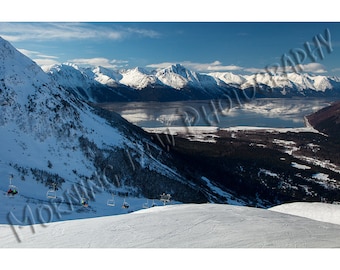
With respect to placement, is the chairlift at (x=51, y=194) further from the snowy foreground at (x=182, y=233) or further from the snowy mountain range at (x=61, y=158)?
the snowy foreground at (x=182, y=233)

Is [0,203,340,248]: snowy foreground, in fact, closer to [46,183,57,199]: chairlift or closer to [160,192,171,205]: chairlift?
[46,183,57,199]: chairlift

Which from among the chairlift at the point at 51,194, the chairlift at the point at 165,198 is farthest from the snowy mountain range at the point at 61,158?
the chairlift at the point at 165,198

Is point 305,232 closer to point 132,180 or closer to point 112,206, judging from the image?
point 112,206

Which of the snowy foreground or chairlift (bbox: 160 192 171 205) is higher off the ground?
the snowy foreground

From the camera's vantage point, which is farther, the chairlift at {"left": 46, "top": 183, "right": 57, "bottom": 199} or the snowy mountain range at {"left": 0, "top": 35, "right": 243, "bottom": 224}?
the snowy mountain range at {"left": 0, "top": 35, "right": 243, "bottom": 224}

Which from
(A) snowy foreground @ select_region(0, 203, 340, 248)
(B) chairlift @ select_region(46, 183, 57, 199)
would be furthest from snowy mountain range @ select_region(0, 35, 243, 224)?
(A) snowy foreground @ select_region(0, 203, 340, 248)

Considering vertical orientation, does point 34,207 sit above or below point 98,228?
below

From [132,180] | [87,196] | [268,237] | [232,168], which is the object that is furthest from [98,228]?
[232,168]
